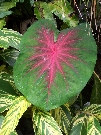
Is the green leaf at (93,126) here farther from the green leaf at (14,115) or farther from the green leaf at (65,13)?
the green leaf at (65,13)

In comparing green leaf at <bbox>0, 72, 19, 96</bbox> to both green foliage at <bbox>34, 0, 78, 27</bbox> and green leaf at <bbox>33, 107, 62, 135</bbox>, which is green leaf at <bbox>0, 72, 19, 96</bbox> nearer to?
green leaf at <bbox>33, 107, 62, 135</bbox>

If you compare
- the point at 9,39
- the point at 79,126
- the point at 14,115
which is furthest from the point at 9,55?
the point at 79,126

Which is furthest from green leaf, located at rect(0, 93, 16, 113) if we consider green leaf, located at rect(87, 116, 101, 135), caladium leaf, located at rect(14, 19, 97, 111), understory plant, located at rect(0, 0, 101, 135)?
green leaf, located at rect(87, 116, 101, 135)

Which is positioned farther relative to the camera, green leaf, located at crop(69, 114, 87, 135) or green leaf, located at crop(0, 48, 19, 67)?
Result: green leaf, located at crop(0, 48, 19, 67)

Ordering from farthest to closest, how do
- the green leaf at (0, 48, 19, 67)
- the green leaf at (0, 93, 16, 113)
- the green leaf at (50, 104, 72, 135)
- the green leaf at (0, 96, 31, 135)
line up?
the green leaf at (0, 48, 19, 67) → the green leaf at (50, 104, 72, 135) → the green leaf at (0, 93, 16, 113) → the green leaf at (0, 96, 31, 135)

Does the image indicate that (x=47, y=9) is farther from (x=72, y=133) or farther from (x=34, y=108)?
(x=72, y=133)

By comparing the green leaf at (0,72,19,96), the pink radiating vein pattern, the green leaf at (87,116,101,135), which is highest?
the pink radiating vein pattern
